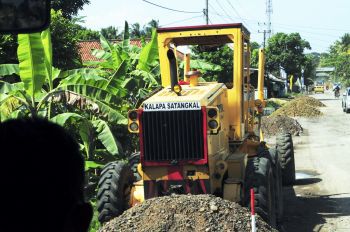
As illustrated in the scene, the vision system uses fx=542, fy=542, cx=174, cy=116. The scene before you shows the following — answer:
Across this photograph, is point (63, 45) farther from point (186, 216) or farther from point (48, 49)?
point (186, 216)

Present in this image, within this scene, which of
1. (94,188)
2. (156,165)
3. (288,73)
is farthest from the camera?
(288,73)

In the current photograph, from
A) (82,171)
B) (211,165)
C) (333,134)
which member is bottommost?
(333,134)

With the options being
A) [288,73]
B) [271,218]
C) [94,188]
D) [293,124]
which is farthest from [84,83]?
[288,73]

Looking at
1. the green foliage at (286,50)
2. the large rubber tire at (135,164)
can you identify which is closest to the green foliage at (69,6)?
the large rubber tire at (135,164)

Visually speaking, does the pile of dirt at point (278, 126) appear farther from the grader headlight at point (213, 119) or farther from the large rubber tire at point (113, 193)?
the grader headlight at point (213, 119)

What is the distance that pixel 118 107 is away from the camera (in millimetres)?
11859

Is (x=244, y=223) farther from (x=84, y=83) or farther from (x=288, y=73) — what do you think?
(x=288, y=73)

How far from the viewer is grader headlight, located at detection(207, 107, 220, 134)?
21.8ft

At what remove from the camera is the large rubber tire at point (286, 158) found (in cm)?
1173

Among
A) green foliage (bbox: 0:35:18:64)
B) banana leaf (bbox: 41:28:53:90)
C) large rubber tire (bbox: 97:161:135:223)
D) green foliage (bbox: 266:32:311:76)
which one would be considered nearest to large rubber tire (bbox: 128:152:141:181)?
large rubber tire (bbox: 97:161:135:223)

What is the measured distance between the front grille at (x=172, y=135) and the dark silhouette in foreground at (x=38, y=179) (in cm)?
525

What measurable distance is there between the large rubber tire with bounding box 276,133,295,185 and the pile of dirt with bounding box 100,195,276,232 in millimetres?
5544

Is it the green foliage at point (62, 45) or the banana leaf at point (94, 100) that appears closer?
the banana leaf at point (94, 100)

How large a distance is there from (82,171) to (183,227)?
4509 mm
